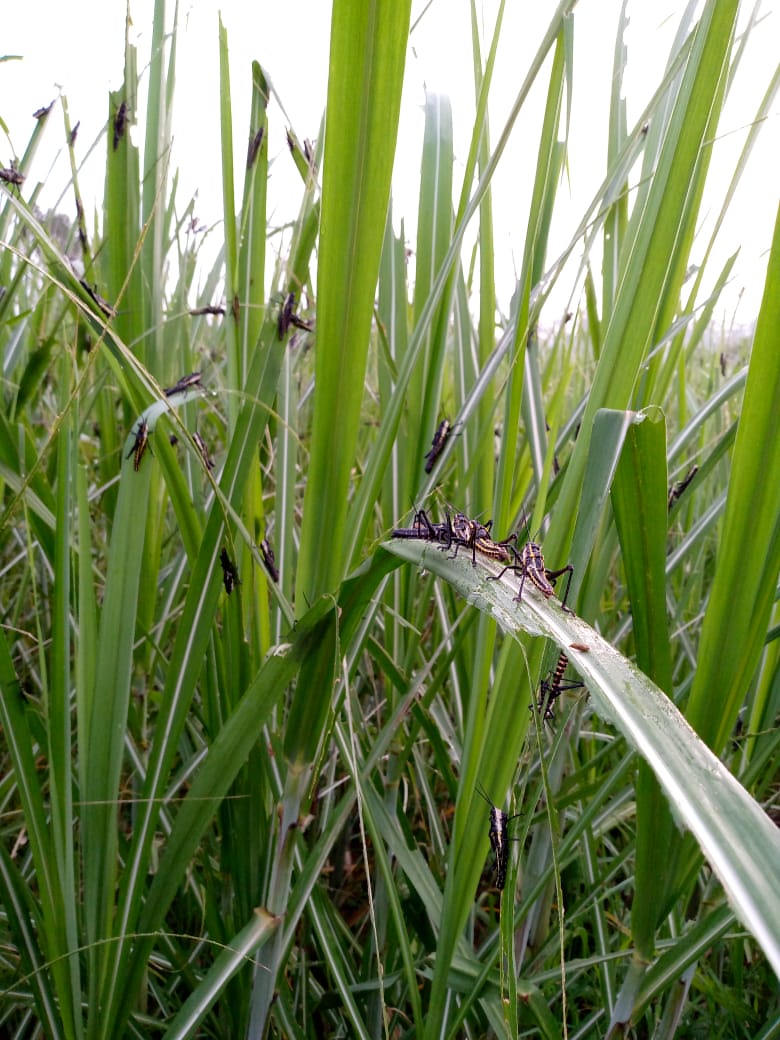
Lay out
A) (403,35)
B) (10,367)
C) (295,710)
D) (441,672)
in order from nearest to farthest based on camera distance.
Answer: (403,35), (295,710), (441,672), (10,367)

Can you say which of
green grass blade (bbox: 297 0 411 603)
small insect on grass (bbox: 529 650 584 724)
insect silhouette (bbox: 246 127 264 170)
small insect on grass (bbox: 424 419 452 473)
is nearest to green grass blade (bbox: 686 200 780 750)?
small insect on grass (bbox: 529 650 584 724)

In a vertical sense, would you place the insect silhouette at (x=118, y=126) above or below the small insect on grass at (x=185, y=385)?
above

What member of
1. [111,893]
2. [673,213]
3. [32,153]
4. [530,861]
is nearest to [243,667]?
[111,893]

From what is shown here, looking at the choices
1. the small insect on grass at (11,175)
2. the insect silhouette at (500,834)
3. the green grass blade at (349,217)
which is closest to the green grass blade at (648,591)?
the insect silhouette at (500,834)

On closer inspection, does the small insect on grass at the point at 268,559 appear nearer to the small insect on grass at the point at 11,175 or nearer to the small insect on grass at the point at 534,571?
the small insect on grass at the point at 534,571

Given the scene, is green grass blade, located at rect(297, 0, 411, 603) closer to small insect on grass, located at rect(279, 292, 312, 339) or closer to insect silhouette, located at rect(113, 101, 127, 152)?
small insect on grass, located at rect(279, 292, 312, 339)

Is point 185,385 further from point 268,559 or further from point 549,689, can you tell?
point 549,689

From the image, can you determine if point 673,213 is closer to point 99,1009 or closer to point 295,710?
point 295,710
